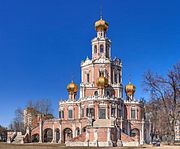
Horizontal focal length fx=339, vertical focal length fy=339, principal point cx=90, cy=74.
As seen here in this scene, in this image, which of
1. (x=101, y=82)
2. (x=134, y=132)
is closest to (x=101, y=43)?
(x=101, y=82)

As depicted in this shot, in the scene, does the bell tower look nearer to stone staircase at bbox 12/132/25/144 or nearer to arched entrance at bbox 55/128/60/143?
arched entrance at bbox 55/128/60/143

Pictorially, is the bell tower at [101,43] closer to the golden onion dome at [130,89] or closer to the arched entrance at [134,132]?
the golden onion dome at [130,89]

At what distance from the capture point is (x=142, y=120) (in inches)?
2739

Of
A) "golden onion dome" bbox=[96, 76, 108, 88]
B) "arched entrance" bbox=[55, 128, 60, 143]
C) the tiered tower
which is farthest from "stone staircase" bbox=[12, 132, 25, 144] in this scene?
"golden onion dome" bbox=[96, 76, 108, 88]

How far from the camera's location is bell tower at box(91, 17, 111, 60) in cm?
7400

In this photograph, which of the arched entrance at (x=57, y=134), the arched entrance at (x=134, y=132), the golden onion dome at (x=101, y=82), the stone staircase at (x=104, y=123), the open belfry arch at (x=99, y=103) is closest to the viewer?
the stone staircase at (x=104, y=123)

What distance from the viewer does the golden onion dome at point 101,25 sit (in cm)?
7594

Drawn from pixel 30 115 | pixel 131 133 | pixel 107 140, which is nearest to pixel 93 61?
pixel 131 133

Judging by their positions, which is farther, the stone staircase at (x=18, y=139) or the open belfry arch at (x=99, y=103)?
the stone staircase at (x=18, y=139)

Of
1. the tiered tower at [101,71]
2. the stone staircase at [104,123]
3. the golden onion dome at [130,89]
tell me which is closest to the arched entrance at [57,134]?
the tiered tower at [101,71]

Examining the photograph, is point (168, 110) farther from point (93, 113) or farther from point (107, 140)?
point (93, 113)

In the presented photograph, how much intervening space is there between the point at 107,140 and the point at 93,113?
45.9 feet

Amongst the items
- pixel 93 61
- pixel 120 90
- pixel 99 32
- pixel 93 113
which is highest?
pixel 99 32

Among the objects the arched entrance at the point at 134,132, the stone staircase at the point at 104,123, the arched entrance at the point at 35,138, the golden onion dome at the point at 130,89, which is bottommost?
the arched entrance at the point at 35,138
